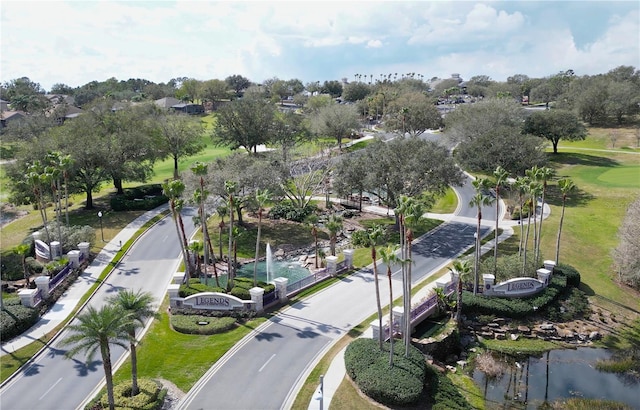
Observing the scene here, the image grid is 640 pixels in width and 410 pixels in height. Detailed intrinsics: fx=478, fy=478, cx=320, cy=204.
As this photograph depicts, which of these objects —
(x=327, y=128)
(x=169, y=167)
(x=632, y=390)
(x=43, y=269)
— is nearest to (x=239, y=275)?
(x=43, y=269)

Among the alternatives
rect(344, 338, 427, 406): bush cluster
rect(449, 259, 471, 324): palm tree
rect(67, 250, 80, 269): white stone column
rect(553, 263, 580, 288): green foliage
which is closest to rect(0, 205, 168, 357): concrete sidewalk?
rect(67, 250, 80, 269): white stone column

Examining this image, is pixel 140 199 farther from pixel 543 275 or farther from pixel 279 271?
pixel 543 275

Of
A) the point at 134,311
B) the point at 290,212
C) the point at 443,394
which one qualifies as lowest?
the point at 443,394

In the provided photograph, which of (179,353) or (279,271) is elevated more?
(179,353)

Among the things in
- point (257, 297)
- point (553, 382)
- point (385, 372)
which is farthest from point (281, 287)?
point (553, 382)

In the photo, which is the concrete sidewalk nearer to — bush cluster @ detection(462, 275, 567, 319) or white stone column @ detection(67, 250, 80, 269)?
white stone column @ detection(67, 250, 80, 269)

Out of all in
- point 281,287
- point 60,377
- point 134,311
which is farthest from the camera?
point 281,287

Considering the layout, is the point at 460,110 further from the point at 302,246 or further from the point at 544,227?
the point at 302,246
